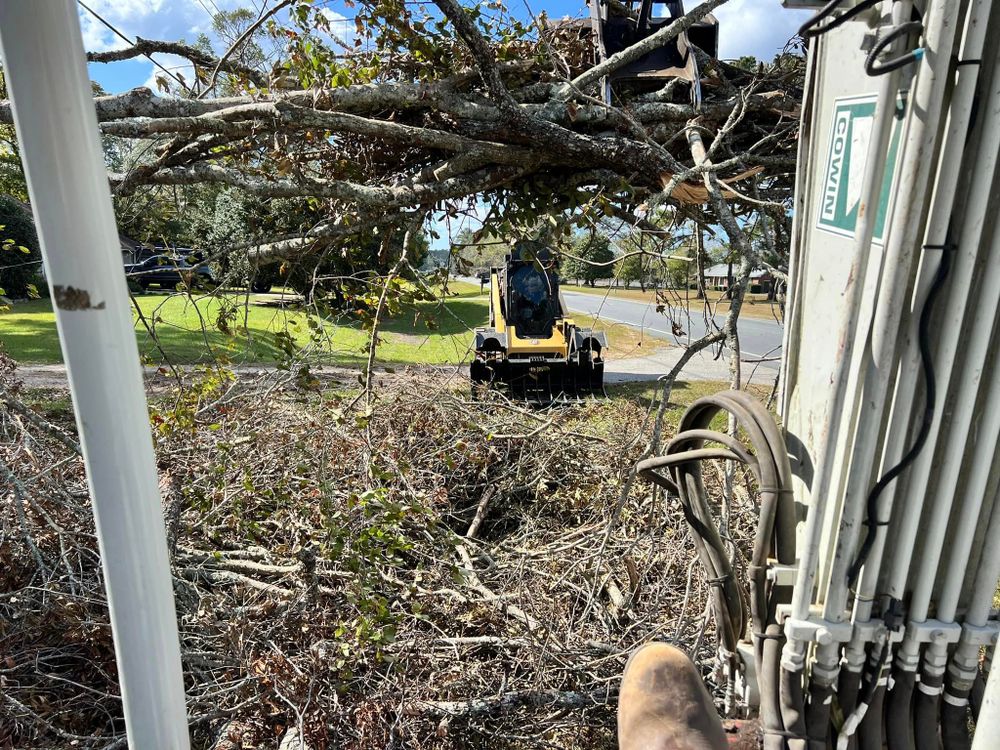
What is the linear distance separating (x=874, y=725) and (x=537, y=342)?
9.66m

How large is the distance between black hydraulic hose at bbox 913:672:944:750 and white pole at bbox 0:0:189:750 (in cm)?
179

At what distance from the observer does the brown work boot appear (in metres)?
1.59

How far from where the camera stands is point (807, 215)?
1.76 meters

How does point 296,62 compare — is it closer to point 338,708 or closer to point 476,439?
point 476,439

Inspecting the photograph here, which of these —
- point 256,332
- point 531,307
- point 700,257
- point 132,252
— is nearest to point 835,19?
point 700,257

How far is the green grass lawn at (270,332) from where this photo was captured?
3.84 m

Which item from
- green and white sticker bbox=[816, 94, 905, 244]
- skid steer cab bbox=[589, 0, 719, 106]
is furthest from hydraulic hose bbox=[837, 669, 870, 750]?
skid steer cab bbox=[589, 0, 719, 106]

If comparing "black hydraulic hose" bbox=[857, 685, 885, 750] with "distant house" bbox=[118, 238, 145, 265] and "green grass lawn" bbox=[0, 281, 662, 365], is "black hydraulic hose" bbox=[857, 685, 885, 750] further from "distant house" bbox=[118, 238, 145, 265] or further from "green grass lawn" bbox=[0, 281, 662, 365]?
"distant house" bbox=[118, 238, 145, 265]

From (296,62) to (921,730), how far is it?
179 inches

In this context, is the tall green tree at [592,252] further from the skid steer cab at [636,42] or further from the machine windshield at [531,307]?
the machine windshield at [531,307]

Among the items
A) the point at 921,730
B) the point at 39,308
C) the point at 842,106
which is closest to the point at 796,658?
the point at 921,730

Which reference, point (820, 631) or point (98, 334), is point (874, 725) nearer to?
point (820, 631)

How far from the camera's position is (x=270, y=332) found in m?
5.11

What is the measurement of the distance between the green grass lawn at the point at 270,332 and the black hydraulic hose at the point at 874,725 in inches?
88.7
